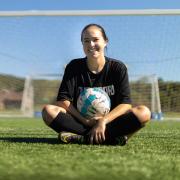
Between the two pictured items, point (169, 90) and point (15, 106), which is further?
point (15, 106)

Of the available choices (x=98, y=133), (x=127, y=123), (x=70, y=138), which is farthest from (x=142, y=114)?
(x=70, y=138)

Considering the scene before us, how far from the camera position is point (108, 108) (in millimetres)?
3449

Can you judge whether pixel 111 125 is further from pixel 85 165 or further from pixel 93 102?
pixel 85 165

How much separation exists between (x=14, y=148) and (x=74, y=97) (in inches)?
34.7

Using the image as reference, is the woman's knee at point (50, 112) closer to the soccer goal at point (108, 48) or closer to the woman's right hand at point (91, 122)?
the woman's right hand at point (91, 122)

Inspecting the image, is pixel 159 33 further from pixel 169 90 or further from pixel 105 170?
pixel 105 170

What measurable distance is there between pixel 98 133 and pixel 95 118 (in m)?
0.24

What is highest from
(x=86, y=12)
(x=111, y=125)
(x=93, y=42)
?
(x=86, y=12)

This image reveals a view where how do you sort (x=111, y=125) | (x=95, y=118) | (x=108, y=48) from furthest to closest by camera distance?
1. (x=108, y=48)
2. (x=95, y=118)
3. (x=111, y=125)

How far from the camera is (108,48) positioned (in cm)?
784

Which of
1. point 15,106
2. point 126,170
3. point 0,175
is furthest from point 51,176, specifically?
point 15,106

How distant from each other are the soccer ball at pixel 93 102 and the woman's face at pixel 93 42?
0.30 m

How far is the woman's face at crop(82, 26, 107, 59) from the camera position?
3469 millimetres

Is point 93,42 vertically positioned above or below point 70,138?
above
